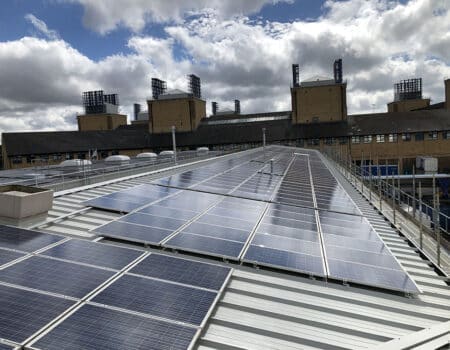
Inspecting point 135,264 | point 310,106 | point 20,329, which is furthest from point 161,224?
point 310,106

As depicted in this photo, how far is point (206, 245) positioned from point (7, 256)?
4.63 m

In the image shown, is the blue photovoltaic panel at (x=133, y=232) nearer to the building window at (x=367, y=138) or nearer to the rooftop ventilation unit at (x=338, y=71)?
the building window at (x=367, y=138)

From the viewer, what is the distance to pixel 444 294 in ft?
30.6

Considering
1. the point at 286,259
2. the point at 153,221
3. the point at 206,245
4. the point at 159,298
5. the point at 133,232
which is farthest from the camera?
the point at 153,221

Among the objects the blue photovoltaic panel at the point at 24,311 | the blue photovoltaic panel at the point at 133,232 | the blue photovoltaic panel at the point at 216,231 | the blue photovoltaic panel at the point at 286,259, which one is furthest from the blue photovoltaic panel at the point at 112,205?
the blue photovoltaic panel at the point at 24,311

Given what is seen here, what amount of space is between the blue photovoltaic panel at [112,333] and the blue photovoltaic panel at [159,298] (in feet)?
0.86

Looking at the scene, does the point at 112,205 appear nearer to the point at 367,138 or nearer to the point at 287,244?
the point at 287,244

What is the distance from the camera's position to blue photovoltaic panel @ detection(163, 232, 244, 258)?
9.48 meters

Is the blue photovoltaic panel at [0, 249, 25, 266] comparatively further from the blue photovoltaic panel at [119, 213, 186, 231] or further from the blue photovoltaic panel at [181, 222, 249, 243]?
the blue photovoltaic panel at [181, 222, 249, 243]

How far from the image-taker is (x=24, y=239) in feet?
29.8

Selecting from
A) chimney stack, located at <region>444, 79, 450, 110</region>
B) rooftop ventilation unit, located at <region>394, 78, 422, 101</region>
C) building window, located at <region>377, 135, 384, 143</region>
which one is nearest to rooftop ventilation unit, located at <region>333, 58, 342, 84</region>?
building window, located at <region>377, 135, 384, 143</region>

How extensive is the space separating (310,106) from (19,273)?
287 ft

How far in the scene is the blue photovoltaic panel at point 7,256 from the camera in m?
7.70

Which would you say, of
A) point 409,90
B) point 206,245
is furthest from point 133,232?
point 409,90
